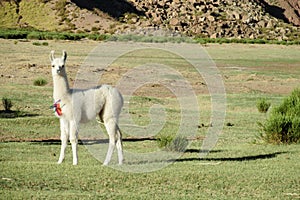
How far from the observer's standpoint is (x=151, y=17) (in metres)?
98.4

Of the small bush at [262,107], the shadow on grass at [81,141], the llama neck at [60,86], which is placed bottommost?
the small bush at [262,107]

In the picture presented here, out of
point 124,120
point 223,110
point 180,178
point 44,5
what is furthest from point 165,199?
point 44,5

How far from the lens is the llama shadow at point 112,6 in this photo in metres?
93.9

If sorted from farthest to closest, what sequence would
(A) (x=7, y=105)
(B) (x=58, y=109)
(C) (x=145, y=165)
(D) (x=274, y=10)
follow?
1. (D) (x=274, y=10)
2. (A) (x=7, y=105)
3. (C) (x=145, y=165)
4. (B) (x=58, y=109)

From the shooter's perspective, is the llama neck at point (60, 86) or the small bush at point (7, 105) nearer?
the llama neck at point (60, 86)

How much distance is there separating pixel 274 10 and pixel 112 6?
131 ft

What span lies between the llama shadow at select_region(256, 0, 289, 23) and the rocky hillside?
5542mm

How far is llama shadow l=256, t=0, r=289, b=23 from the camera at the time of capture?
121m

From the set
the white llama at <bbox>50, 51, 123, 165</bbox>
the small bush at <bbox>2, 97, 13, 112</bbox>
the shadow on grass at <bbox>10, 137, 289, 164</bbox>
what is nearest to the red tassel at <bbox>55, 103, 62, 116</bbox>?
the white llama at <bbox>50, 51, 123, 165</bbox>

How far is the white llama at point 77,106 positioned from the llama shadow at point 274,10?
366 feet

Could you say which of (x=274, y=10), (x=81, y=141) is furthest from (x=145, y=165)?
(x=274, y=10)

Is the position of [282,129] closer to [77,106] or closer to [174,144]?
[174,144]

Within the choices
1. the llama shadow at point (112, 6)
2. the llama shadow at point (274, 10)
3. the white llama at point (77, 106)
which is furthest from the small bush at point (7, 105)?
the llama shadow at point (274, 10)

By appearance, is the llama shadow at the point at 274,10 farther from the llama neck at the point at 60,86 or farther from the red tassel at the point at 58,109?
the red tassel at the point at 58,109
